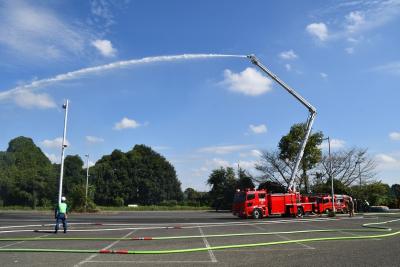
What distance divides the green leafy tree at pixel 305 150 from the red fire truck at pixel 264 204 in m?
19.3

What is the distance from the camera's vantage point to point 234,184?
8225 centimetres

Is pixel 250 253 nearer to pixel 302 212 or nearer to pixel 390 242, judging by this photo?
pixel 390 242

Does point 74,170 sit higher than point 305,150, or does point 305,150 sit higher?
point 74,170

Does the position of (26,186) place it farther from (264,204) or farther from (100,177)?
(264,204)

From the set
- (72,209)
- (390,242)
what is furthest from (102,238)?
(72,209)

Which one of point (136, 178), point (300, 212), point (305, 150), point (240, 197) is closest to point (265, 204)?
point (240, 197)

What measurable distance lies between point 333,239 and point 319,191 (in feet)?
152

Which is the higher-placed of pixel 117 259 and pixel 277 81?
pixel 277 81

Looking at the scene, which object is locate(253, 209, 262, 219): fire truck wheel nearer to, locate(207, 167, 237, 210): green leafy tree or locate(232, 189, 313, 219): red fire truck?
locate(232, 189, 313, 219): red fire truck

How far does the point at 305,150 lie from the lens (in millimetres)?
60312

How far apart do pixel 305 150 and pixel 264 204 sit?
24.0m

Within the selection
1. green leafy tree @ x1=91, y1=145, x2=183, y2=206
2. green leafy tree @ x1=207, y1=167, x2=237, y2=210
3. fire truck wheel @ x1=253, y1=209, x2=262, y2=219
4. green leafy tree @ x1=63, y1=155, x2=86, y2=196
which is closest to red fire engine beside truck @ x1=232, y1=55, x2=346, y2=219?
fire truck wheel @ x1=253, y1=209, x2=262, y2=219

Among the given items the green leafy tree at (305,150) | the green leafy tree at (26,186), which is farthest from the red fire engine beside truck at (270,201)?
the green leafy tree at (26,186)

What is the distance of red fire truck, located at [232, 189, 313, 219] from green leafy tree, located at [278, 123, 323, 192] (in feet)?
63.3
